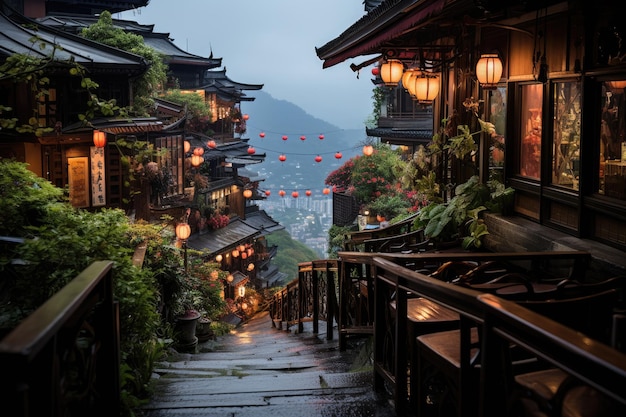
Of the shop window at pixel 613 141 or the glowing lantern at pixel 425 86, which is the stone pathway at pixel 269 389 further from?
the glowing lantern at pixel 425 86

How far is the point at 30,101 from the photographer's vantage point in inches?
829

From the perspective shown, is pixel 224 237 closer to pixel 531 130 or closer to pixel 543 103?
pixel 531 130

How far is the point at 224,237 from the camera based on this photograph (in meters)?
37.7

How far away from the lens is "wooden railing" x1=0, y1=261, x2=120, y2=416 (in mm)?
2670

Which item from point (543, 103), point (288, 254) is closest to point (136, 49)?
point (543, 103)

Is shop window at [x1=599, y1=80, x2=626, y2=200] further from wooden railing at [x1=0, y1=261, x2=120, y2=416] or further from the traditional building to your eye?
wooden railing at [x1=0, y1=261, x2=120, y2=416]

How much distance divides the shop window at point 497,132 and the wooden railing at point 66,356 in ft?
25.4

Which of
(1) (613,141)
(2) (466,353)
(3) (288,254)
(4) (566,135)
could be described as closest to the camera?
(2) (466,353)

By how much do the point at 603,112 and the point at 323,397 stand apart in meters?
4.67

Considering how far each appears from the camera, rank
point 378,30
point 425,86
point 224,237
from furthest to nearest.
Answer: point 224,237 < point 425,86 < point 378,30

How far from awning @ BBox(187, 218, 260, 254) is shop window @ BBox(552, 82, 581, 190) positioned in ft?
85.9

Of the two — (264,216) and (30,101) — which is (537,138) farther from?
(264,216)

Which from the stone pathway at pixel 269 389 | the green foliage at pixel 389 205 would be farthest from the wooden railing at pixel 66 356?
the green foliage at pixel 389 205

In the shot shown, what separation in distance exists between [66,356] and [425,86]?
398 inches
